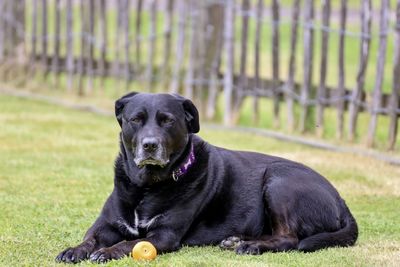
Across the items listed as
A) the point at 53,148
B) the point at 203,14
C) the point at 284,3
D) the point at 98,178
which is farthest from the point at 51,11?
the point at 98,178

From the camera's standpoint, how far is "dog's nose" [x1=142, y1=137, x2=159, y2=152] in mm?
5812

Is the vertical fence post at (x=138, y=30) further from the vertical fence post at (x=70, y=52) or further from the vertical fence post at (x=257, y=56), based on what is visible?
the vertical fence post at (x=257, y=56)

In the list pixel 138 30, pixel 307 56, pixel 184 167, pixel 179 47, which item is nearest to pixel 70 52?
pixel 138 30

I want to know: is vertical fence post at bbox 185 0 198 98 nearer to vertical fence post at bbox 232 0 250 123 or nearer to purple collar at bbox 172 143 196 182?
vertical fence post at bbox 232 0 250 123

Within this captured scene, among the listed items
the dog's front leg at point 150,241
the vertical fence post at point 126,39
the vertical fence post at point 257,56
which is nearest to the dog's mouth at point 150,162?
the dog's front leg at point 150,241

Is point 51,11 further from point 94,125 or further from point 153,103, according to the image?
point 153,103

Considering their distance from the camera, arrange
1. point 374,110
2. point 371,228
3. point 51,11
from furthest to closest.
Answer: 1. point 51,11
2. point 374,110
3. point 371,228

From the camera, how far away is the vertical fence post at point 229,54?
42.1 feet

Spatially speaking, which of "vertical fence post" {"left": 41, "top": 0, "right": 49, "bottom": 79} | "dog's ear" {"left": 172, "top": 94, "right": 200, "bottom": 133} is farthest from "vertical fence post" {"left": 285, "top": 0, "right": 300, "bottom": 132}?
"dog's ear" {"left": 172, "top": 94, "right": 200, "bottom": 133}

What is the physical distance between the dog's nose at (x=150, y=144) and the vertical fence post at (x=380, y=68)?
209 inches

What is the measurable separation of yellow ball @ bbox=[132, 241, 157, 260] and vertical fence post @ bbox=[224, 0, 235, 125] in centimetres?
727

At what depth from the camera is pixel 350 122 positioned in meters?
11.0

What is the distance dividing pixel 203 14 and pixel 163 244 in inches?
302

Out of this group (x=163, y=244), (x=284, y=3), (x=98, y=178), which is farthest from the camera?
(x=284, y=3)
